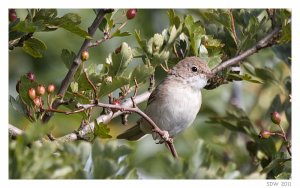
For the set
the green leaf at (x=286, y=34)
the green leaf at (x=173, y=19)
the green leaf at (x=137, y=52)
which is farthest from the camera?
the green leaf at (x=286, y=34)

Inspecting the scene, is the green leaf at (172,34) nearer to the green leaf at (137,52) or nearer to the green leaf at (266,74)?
the green leaf at (137,52)

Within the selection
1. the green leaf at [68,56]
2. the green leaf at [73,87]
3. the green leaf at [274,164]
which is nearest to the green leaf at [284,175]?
the green leaf at [274,164]

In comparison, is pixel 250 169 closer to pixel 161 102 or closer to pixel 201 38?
pixel 161 102

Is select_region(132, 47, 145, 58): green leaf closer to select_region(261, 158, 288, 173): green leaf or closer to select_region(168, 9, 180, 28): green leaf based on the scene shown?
select_region(168, 9, 180, 28): green leaf

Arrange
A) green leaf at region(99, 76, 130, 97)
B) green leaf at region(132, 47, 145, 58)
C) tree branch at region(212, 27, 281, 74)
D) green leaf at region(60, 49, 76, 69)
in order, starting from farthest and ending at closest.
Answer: tree branch at region(212, 27, 281, 74) < green leaf at region(132, 47, 145, 58) < green leaf at region(60, 49, 76, 69) < green leaf at region(99, 76, 130, 97)

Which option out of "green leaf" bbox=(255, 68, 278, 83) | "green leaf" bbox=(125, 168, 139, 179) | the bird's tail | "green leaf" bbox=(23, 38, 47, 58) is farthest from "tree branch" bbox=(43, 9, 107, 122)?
"green leaf" bbox=(255, 68, 278, 83)

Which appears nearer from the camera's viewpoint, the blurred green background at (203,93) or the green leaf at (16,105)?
the green leaf at (16,105)

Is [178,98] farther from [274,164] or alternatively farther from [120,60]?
[120,60]

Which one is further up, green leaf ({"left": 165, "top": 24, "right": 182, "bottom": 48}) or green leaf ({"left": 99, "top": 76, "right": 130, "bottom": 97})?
green leaf ({"left": 165, "top": 24, "right": 182, "bottom": 48})
